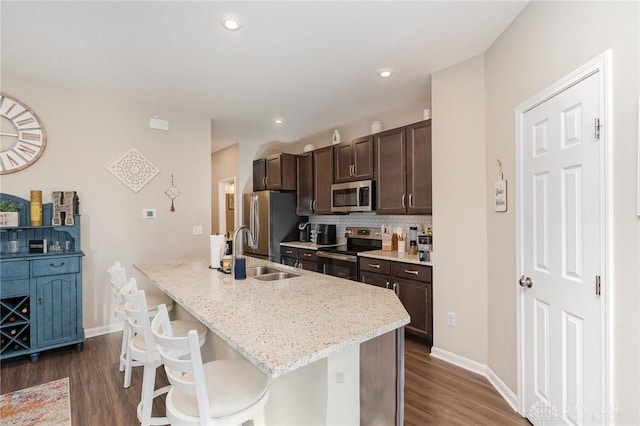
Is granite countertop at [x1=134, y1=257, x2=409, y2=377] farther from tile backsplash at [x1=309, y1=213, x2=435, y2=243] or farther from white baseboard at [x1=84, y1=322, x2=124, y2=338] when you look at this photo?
tile backsplash at [x1=309, y1=213, x2=435, y2=243]

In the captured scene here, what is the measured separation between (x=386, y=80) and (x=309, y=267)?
8.75ft

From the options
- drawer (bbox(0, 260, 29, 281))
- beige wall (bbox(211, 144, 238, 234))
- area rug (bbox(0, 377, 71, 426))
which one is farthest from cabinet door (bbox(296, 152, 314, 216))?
area rug (bbox(0, 377, 71, 426))

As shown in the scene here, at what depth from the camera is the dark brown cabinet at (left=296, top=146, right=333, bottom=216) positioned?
450 cm

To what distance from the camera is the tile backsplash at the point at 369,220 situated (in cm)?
378

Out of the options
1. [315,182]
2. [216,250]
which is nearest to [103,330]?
[216,250]

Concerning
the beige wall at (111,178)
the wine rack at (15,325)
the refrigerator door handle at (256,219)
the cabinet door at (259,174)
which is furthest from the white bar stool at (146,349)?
the cabinet door at (259,174)

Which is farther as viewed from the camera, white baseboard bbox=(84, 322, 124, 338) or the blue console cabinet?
white baseboard bbox=(84, 322, 124, 338)

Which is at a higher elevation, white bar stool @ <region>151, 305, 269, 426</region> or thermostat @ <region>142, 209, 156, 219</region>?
thermostat @ <region>142, 209, 156, 219</region>

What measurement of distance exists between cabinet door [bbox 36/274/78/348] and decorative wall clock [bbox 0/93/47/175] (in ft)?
3.82

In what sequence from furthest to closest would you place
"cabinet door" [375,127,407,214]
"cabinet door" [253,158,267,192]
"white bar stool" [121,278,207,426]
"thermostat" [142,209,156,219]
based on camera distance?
"cabinet door" [253,158,267,192], "thermostat" [142,209,156,219], "cabinet door" [375,127,407,214], "white bar stool" [121,278,207,426]

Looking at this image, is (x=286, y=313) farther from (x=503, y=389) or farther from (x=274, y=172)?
(x=274, y=172)

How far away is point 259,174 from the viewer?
5.45m

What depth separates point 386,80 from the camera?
10.2 ft

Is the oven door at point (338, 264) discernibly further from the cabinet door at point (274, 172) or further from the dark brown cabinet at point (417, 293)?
the cabinet door at point (274, 172)
